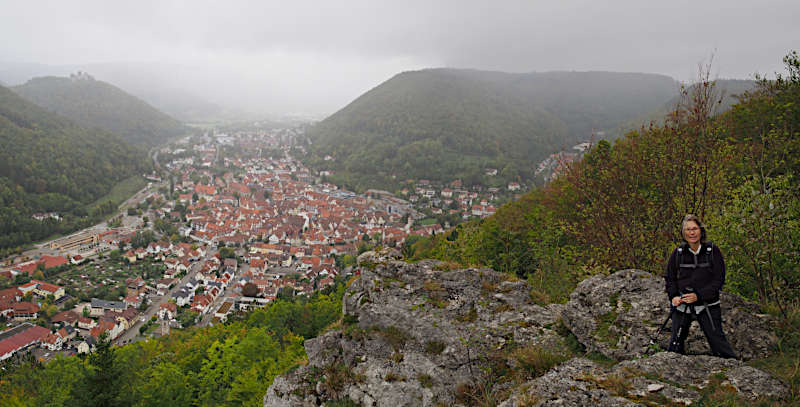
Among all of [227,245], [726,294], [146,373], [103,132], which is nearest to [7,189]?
[227,245]

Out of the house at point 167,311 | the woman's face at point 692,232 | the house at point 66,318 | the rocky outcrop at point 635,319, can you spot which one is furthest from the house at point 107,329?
the woman's face at point 692,232

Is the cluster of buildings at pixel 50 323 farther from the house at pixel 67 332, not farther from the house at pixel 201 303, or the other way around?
the house at pixel 201 303

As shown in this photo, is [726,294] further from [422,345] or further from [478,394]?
[422,345]

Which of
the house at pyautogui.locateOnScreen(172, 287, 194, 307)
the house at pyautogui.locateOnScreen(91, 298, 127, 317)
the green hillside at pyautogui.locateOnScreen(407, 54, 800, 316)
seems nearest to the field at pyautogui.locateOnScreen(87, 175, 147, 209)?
the house at pyautogui.locateOnScreen(91, 298, 127, 317)

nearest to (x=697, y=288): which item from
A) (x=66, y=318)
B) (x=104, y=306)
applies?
(x=104, y=306)

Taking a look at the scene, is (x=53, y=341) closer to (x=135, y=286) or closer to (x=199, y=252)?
(x=135, y=286)
